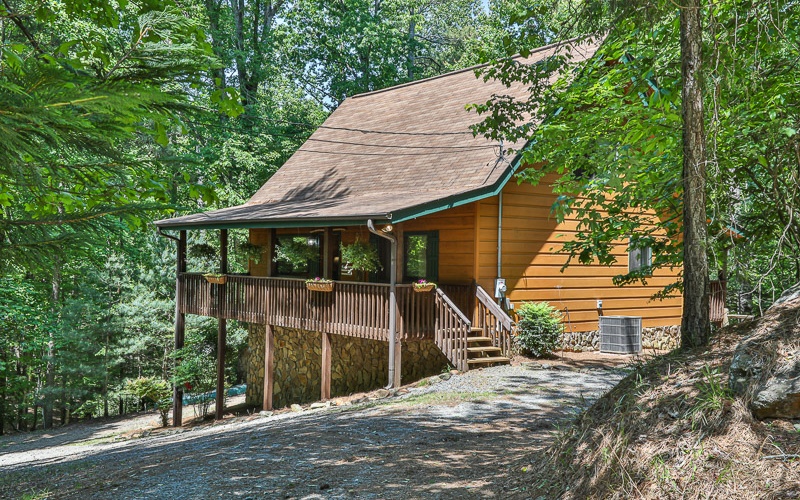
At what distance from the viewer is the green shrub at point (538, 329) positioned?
1320cm

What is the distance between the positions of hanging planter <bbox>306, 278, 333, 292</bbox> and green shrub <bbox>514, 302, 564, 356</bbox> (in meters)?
3.92

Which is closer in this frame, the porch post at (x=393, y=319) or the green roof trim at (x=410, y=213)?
the green roof trim at (x=410, y=213)

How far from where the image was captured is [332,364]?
15.8 meters

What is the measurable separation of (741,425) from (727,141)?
4.51 m

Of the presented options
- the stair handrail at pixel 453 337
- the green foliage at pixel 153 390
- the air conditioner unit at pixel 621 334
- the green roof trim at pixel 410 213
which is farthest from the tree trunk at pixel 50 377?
the air conditioner unit at pixel 621 334

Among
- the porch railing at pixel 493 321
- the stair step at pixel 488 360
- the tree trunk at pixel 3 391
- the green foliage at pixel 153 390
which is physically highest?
the porch railing at pixel 493 321

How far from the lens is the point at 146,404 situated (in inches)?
1059

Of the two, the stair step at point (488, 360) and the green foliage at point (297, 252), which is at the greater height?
the green foliage at point (297, 252)

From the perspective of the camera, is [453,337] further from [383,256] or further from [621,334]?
[621,334]

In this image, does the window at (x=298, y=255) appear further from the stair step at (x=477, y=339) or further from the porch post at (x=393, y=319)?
the stair step at (x=477, y=339)

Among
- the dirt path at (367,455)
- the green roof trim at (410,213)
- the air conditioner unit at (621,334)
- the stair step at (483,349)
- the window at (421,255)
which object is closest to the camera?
the dirt path at (367,455)

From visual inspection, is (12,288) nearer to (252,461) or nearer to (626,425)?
(252,461)

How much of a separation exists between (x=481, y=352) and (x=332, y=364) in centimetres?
447

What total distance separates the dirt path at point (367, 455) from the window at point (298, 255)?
5.63 metres
